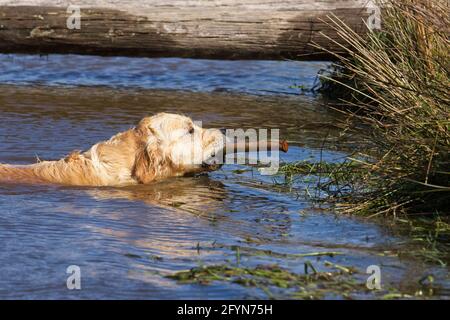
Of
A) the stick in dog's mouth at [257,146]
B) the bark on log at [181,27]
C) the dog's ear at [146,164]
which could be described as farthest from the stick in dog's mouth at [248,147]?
the bark on log at [181,27]

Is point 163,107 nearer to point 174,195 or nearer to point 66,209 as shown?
point 174,195

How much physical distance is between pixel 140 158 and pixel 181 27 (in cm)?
331

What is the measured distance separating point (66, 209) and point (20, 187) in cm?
79

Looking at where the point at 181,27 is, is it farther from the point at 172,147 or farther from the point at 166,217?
the point at 166,217

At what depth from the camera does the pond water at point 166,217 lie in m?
5.60

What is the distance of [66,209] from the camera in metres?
7.42

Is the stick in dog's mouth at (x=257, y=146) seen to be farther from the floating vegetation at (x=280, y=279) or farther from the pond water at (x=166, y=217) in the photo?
the floating vegetation at (x=280, y=279)

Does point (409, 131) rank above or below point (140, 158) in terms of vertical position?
above

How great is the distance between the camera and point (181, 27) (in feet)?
37.1

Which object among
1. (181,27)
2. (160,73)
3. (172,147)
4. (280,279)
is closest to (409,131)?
(280,279)

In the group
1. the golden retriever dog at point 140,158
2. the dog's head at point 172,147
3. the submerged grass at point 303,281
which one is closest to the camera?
the submerged grass at point 303,281

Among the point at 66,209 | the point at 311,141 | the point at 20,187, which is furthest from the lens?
the point at 311,141
